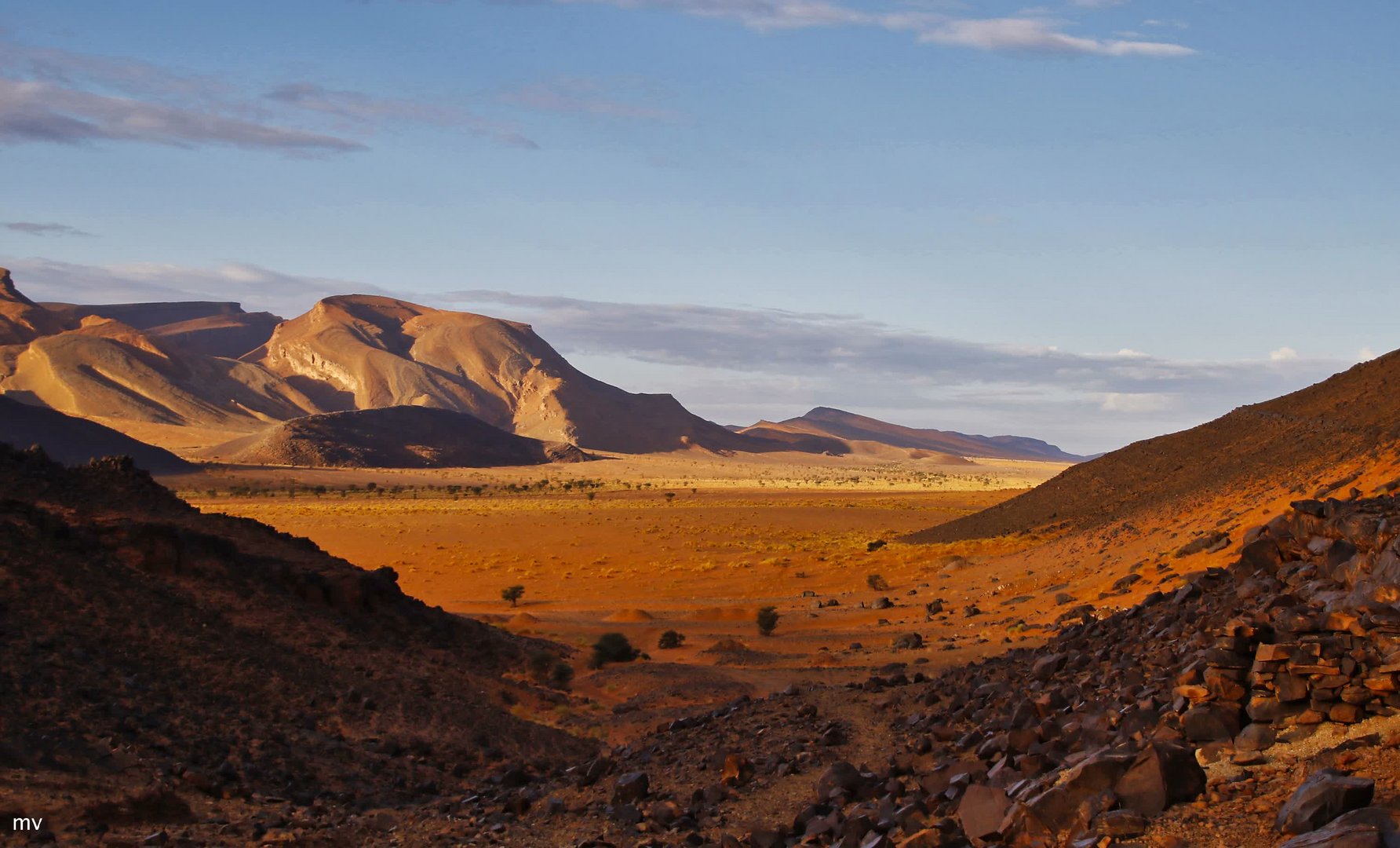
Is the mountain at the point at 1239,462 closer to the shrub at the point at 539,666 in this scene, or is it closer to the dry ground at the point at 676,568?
the dry ground at the point at 676,568

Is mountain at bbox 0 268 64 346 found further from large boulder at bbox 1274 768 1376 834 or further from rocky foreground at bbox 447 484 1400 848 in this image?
large boulder at bbox 1274 768 1376 834

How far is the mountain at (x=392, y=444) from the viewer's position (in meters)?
131

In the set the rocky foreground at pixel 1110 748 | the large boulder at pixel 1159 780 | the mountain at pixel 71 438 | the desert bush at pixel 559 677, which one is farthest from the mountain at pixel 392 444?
the large boulder at pixel 1159 780

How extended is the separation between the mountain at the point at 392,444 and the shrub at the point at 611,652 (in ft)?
369

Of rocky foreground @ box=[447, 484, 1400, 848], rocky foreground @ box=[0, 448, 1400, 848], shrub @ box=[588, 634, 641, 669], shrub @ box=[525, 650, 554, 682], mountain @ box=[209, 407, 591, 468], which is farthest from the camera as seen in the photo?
mountain @ box=[209, 407, 591, 468]

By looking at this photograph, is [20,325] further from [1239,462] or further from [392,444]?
[1239,462]

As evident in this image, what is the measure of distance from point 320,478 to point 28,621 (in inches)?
3874

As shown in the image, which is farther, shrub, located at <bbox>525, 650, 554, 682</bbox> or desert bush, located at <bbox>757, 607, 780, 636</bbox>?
desert bush, located at <bbox>757, 607, 780, 636</bbox>

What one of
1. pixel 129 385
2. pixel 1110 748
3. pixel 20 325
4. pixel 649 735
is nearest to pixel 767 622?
Result: pixel 649 735

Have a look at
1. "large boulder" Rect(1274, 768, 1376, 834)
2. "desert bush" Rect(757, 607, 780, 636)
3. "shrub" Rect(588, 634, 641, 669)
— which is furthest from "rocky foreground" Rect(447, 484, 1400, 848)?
"desert bush" Rect(757, 607, 780, 636)

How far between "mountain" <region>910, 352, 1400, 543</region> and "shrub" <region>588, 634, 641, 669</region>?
14962mm

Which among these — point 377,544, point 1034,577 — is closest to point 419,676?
point 1034,577

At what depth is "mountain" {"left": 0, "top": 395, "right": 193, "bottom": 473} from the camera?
97.5m

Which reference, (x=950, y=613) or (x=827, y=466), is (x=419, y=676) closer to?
(x=950, y=613)
